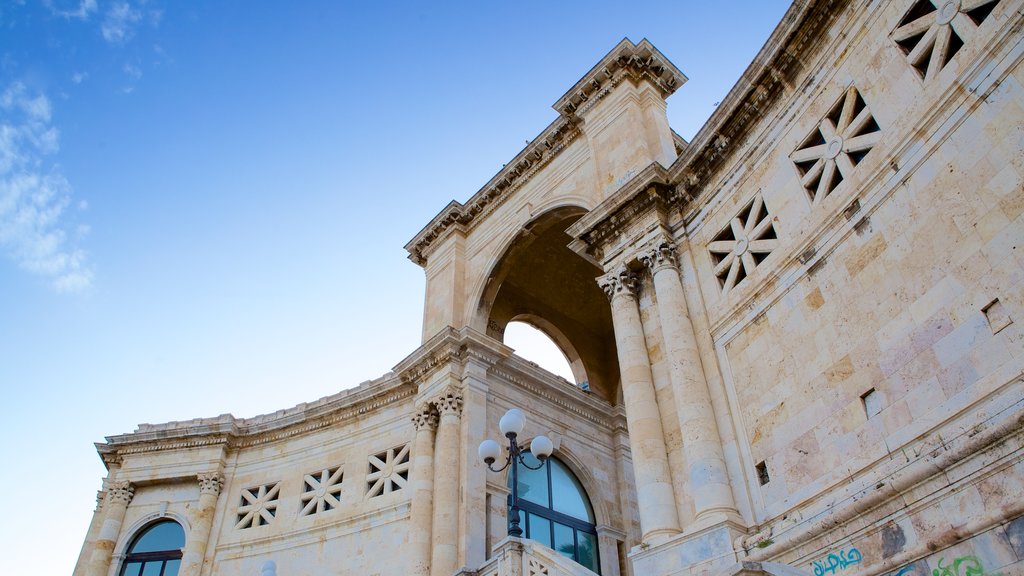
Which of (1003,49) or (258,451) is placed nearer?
(1003,49)

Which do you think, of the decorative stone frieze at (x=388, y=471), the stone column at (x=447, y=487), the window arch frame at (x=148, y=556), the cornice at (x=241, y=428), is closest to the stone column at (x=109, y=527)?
the window arch frame at (x=148, y=556)

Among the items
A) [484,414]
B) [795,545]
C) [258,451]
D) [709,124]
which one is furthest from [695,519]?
[258,451]

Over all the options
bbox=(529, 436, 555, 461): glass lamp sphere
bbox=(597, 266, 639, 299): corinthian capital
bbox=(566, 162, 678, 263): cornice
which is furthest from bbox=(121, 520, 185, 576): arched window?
bbox=(566, 162, 678, 263): cornice

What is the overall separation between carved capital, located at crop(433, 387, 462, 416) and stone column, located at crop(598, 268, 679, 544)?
5477mm

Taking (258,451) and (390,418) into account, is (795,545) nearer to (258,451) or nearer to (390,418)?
(390,418)

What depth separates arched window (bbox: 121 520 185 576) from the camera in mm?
20406

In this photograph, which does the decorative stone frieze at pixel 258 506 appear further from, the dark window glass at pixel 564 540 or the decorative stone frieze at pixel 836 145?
the decorative stone frieze at pixel 836 145

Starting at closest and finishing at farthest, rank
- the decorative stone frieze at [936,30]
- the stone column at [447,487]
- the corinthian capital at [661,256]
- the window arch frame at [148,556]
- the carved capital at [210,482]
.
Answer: the decorative stone frieze at [936,30] < the corinthian capital at [661,256] < the stone column at [447,487] < the window arch frame at [148,556] < the carved capital at [210,482]

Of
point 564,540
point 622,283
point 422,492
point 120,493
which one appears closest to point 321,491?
point 422,492

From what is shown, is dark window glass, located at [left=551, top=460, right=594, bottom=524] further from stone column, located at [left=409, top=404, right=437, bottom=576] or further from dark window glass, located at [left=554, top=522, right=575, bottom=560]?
stone column, located at [left=409, top=404, right=437, bottom=576]

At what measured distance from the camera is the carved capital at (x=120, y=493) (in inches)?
842

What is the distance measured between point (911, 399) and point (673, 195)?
6313 mm

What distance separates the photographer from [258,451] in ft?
71.6

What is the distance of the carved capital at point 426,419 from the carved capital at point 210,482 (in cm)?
713
